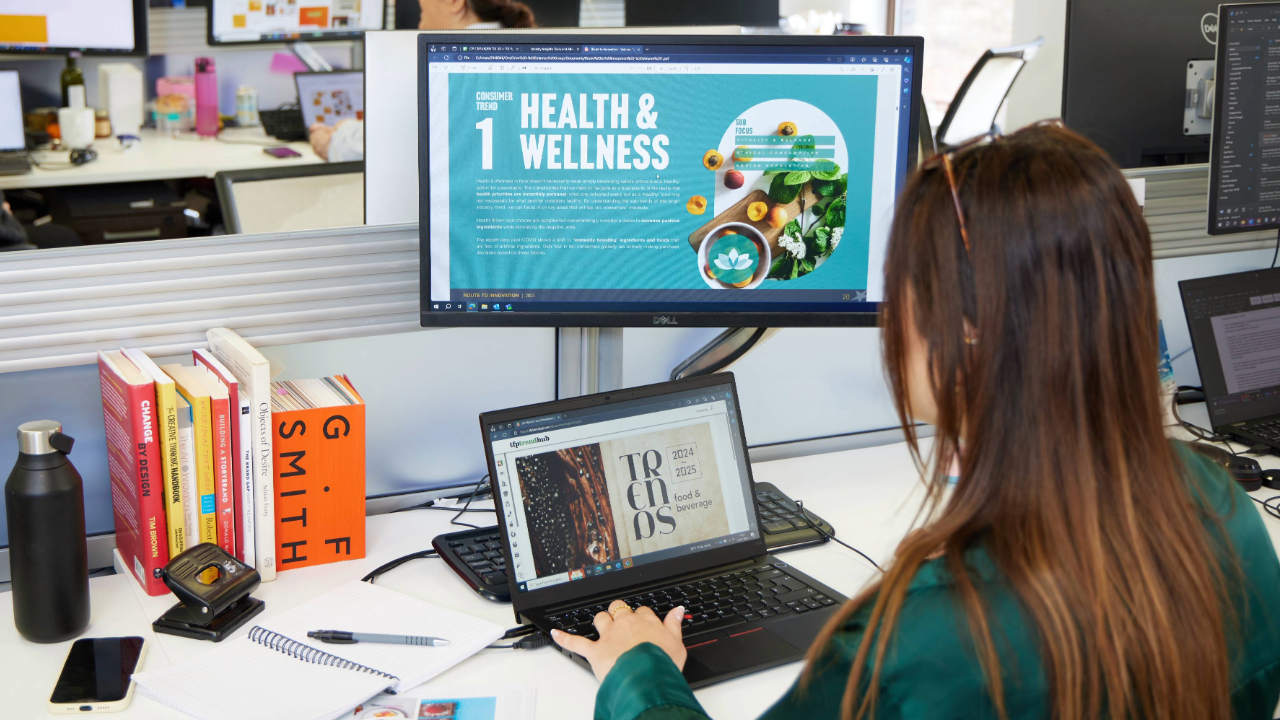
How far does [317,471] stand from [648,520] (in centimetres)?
37

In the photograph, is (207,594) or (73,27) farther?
(73,27)

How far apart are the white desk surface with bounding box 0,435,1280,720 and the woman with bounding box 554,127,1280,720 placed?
0.31 meters

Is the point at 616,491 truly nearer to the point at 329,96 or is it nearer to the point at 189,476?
the point at 189,476

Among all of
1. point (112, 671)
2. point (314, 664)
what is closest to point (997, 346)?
point (314, 664)

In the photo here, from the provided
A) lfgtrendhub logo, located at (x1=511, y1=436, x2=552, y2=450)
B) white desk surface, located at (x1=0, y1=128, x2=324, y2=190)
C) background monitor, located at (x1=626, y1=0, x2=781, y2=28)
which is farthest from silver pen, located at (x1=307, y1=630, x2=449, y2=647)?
background monitor, located at (x1=626, y1=0, x2=781, y2=28)

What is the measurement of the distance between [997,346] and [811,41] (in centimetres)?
60

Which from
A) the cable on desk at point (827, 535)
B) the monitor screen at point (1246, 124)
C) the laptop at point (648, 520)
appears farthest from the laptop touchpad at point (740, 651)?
the monitor screen at point (1246, 124)

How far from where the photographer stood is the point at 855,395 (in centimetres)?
160

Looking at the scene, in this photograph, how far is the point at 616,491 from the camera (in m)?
1.15

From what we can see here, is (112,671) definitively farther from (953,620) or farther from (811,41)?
(811,41)

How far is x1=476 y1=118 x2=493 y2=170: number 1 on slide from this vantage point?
117 centimetres

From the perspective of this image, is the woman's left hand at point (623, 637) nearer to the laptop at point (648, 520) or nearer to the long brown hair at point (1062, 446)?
the laptop at point (648, 520)

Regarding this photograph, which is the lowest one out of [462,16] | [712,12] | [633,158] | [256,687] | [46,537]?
[256,687]

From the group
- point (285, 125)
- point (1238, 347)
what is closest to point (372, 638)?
point (1238, 347)
